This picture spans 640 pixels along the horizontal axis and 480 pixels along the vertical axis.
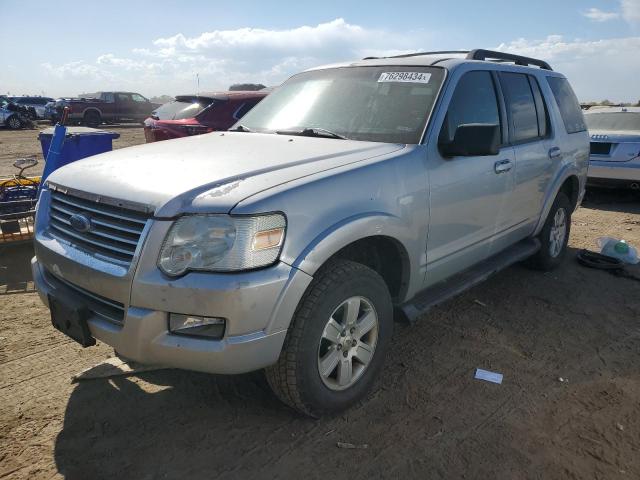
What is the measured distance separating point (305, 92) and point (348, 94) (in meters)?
0.42

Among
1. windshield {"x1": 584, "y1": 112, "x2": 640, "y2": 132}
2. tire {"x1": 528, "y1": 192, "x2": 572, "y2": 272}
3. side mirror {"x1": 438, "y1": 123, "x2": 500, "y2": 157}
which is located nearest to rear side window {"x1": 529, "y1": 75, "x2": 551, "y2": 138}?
tire {"x1": 528, "y1": 192, "x2": 572, "y2": 272}

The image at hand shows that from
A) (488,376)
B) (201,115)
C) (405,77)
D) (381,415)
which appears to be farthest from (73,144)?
(488,376)

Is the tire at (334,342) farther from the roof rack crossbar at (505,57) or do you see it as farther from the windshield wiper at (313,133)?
the roof rack crossbar at (505,57)

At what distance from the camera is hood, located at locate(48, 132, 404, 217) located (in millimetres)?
2201

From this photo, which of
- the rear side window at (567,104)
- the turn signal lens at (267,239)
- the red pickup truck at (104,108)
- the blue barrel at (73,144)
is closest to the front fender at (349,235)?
the turn signal lens at (267,239)

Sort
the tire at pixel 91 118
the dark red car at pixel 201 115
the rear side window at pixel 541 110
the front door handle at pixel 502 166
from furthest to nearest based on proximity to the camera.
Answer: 1. the tire at pixel 91 118
2. the dark red car at pixel 201 115
3. the rear side window at pixel 541 110
4. the front door handle at pixel 502 166

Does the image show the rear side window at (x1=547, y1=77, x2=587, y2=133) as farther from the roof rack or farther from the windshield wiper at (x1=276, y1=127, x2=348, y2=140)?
the windshield wiper at (x1=276, y1=127, x2=348, y2=140)

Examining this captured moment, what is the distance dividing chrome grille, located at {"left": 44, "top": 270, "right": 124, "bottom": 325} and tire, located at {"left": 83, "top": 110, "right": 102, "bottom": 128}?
2503 centimetres

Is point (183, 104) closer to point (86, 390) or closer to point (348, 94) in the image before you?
point (348, 94)

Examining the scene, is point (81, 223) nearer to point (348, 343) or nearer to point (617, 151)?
point (348, 343)

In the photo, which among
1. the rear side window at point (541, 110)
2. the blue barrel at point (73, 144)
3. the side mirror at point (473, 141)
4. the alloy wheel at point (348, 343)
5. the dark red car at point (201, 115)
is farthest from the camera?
the dark red car at point (201, 115)

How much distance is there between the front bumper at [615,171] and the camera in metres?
7.72

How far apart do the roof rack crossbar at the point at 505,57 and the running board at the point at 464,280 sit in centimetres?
158

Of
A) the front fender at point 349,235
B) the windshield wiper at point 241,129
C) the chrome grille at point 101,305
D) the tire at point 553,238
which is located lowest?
the tire at point 553,238
